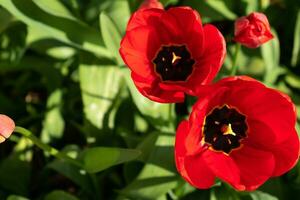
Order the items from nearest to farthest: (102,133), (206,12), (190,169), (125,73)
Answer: (190,169) → (125,73) → (102,133) → (206,12)

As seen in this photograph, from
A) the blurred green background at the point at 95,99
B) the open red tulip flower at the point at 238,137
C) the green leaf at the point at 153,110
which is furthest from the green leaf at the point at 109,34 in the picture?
the open red tulip flower at the point at 238,137

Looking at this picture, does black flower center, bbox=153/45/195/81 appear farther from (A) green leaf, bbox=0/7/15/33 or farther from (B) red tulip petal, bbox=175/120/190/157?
(A) green leaf, bbox=0/7/15/33

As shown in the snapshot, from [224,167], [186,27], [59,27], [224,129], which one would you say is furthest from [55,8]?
[224,167]

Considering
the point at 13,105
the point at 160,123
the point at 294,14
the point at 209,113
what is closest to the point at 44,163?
the point at 13,105

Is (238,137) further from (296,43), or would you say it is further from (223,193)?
(296,43)

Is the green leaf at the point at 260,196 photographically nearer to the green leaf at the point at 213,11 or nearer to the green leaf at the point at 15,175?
the green leaf at the point at 213,11

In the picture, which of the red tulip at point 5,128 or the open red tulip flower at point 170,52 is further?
the open red tulip flower at point 170,52

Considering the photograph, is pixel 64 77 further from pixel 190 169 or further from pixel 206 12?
pixel 190 169
